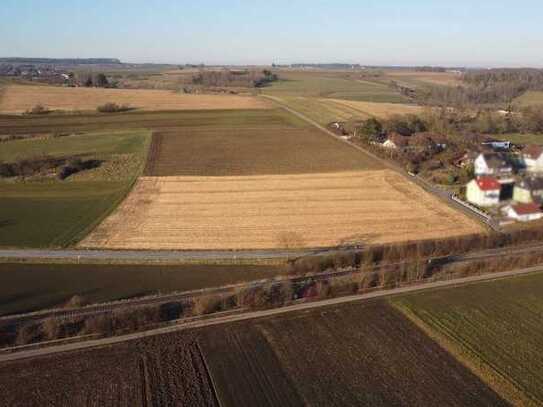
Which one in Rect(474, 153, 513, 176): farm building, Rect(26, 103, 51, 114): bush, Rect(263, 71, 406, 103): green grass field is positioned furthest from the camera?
Rect(263, 71, 406, 103): green grass field

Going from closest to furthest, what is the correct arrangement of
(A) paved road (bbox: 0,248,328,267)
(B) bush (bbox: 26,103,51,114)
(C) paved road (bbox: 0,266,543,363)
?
(C) paved road (bbox: 0,266,543,363), (A) paved road (bbox: 0,248,328,267), (B) bush (bbox: 26,103,51,114)

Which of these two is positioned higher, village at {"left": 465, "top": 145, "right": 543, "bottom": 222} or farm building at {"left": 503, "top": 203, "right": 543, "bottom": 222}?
village at {"left": 465, "top": 145, "right": 543, "bottom": 222}

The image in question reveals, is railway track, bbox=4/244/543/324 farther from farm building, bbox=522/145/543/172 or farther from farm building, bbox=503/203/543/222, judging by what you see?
farm building, bbox=522/145/543/172

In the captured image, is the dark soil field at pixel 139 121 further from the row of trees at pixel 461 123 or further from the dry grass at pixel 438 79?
the dry grass at pixel 438 79

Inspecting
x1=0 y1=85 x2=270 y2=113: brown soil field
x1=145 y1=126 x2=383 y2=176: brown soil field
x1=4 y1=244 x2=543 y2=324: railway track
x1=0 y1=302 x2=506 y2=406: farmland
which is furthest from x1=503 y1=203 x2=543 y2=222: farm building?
x1=0 y1=85 x2=270 y2=113: brown soil field

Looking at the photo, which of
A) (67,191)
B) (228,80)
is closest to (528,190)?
(67,191)

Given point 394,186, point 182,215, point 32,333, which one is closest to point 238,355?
point 32,333
